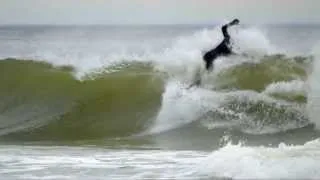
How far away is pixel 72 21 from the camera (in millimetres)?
3828

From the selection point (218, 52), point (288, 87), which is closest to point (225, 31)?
point (218, 52)

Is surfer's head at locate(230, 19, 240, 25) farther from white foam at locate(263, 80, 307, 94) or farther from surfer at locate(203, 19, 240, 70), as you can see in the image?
white foam at locate(263, 80, 307, 94)

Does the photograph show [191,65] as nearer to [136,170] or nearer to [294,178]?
[136,170]

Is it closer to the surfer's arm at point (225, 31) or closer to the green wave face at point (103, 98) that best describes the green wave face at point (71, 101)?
the green wave face at point (103, 98)

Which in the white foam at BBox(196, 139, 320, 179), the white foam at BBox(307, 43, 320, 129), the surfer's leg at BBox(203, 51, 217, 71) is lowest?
the white foam at BBox(196, 139, 320, 179)

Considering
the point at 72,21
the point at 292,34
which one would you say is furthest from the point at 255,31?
the point at 72,21

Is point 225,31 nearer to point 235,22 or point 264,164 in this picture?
point 235,22

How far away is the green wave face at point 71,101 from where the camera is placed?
371 cm

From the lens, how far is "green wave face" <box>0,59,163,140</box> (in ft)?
12.2

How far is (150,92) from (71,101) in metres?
0.52

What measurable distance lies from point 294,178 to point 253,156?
0.91ft

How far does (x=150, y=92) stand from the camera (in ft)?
13.0

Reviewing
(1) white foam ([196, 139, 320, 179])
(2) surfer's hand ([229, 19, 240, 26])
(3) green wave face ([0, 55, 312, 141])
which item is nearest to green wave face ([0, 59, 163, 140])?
(3) green wave face ([0, 55, 312, 141])

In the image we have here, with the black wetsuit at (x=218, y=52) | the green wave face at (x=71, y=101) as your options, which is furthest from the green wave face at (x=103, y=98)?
the black wetsuit at (x=218, y=52)
